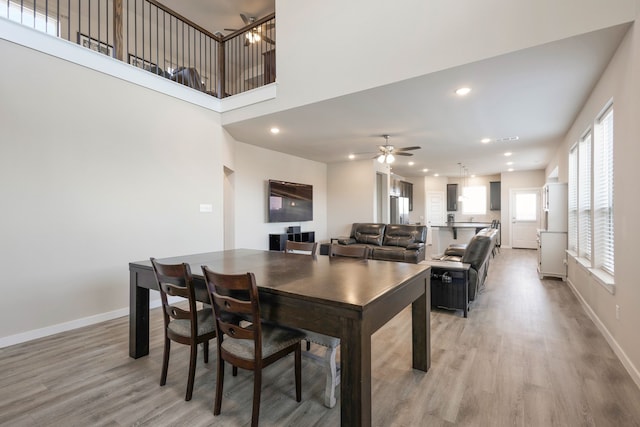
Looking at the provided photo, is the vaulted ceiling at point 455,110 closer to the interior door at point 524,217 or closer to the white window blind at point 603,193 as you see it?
the white window blind at point 603,193

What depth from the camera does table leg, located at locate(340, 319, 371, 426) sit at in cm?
145

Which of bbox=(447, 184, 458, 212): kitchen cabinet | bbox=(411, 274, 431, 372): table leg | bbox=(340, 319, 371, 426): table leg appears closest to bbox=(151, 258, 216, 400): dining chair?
bbox=(340, 319, 371, 426): table leg

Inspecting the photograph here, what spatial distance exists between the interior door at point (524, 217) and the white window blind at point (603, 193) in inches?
300

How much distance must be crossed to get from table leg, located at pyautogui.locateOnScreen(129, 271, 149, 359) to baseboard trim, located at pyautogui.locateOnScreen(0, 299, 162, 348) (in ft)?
3.97

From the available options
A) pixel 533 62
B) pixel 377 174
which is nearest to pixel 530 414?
pixel 533 62

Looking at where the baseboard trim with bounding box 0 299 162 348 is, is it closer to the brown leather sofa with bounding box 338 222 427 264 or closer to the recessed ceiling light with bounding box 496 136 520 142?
the brown leather sofa with bounding box 338 222 427 264

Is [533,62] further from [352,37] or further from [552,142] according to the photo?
[552,142]

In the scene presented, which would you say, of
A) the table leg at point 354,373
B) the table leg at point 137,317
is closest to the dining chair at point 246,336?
the table leg at point 354,373

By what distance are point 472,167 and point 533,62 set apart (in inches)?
281


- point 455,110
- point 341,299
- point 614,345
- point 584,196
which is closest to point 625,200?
point 614,345

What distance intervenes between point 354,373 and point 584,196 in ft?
14.3

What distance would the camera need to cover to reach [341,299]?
154 centimetres

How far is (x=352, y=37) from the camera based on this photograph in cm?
349

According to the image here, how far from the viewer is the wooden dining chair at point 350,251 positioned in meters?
2.87
